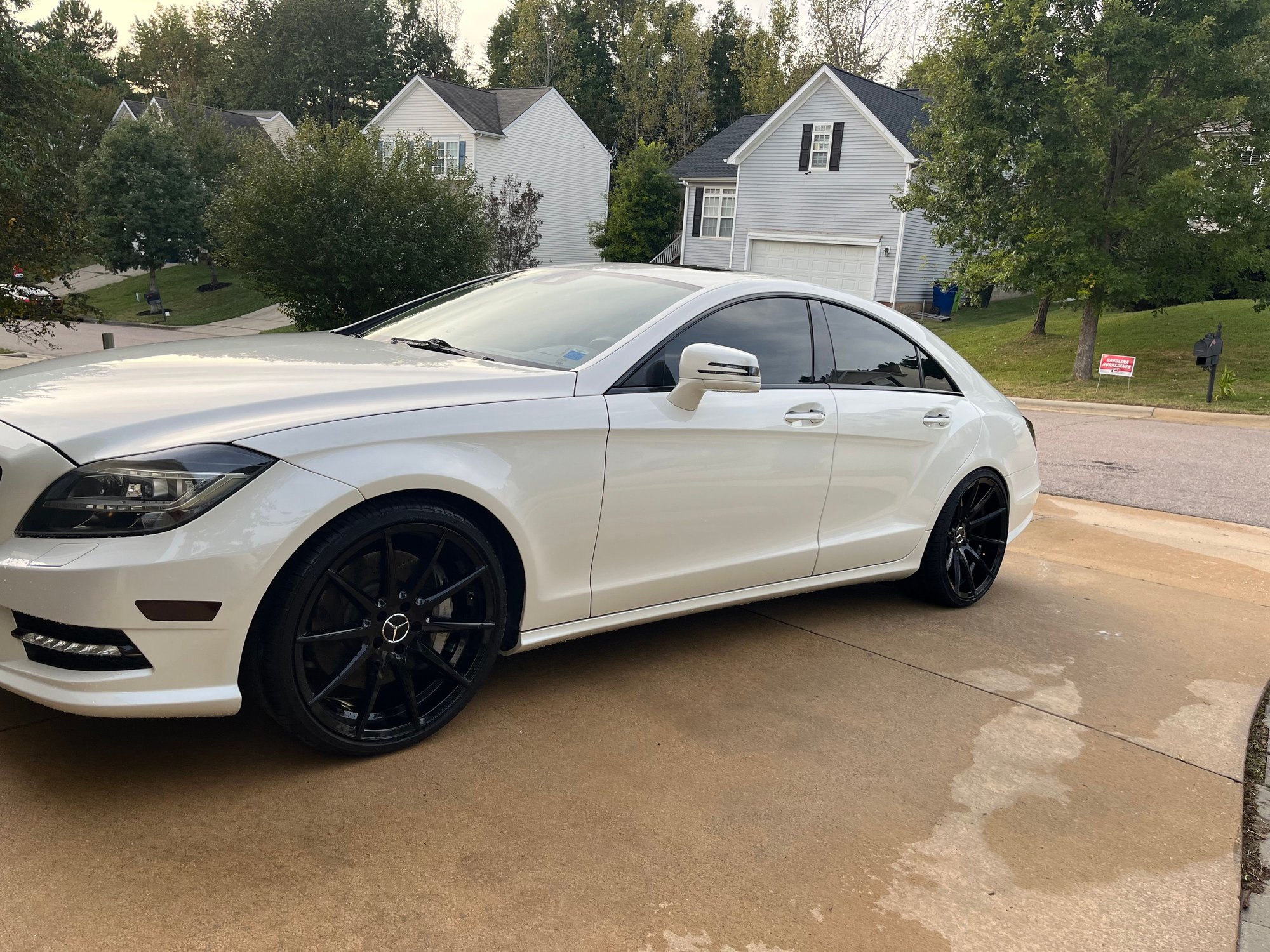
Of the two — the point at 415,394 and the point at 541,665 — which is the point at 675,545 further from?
the point at 415,394

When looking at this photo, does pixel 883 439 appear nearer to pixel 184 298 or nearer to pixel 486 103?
pixel 184 298

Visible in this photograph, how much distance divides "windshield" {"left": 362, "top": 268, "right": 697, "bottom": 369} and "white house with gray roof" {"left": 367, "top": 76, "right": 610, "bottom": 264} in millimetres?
33673

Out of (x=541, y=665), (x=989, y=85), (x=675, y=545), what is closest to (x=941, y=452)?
(x=675, y=545)

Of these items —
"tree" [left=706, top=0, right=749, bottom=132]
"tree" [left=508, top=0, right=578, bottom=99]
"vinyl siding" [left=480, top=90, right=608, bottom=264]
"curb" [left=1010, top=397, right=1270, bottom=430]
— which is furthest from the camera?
"tree" [left=508, top=0, right=578, bottom=99]

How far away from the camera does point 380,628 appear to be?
304cm

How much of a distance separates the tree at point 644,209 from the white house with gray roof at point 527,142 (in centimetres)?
307

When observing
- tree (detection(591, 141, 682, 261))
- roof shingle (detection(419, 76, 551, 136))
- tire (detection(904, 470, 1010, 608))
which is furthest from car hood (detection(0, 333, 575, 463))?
roof shingle (detection(419, 76, 551, 136))

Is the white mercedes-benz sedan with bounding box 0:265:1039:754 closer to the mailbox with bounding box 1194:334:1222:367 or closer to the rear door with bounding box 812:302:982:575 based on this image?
the rear door with bounding box 812:302:982:575

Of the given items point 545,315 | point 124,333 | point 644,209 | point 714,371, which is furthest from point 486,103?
point 714,371

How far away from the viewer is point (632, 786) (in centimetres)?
319

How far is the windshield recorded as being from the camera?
151 inches

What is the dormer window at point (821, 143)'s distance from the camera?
3228 centimetres

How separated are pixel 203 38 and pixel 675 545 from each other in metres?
78.5

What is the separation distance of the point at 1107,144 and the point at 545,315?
17117 mm
